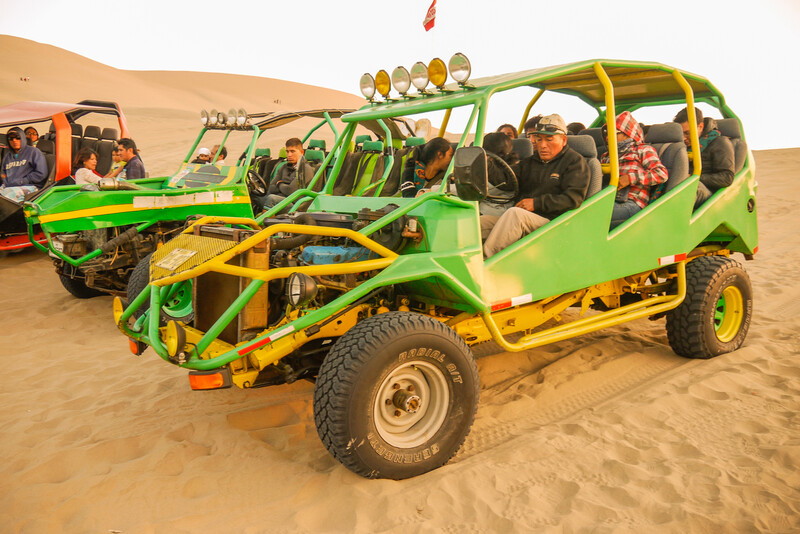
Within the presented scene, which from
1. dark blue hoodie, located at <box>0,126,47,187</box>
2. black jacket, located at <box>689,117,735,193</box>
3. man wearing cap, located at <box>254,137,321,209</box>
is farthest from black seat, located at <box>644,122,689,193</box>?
dark blue hoodie, located at <box>0,126,47,187</box>

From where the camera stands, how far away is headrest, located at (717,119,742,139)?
20.4 feet

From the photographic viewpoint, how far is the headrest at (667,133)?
5461 millimetres

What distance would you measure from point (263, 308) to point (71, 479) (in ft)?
4.84

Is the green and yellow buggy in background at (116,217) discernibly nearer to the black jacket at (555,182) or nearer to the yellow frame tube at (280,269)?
the yellow frame tube at (280,269)

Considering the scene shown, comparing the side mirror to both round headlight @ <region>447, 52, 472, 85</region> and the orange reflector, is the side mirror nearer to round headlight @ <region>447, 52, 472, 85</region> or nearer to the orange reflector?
round headlight @ <region>447, 52, 472, 85</region>

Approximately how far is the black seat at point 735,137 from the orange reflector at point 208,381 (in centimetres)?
489

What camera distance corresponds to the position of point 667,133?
5.49 meters

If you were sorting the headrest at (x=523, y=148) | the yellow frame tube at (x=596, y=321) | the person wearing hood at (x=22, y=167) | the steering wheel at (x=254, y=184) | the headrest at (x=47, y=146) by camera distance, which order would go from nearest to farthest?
the yellow frame tube at (x=596, y=321) → the headrest at (x=523, y=148) → the steering wheel at (x=254, y=184) → the person wearing hood at (x=22, y=167) → the headrest at (x=47, y=146)

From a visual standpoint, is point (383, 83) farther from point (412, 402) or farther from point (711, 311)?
point (711, 311)

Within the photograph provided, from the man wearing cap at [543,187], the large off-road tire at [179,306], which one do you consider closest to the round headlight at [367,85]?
the man wearing cap at [543,187]

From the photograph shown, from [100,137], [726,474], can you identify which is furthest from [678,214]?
[100,137]

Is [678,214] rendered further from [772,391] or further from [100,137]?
[100,137]

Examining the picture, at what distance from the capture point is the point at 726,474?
11.5 ft

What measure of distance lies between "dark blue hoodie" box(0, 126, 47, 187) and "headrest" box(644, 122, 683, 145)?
9.54m
